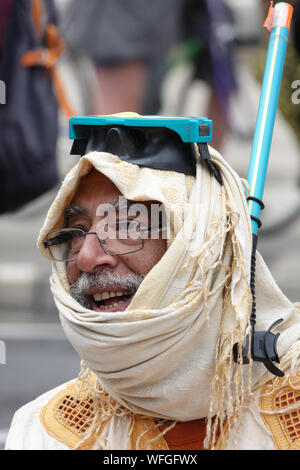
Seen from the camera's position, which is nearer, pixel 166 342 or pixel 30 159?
pixel 166 342

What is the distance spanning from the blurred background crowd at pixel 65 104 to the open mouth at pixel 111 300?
2.08 metres

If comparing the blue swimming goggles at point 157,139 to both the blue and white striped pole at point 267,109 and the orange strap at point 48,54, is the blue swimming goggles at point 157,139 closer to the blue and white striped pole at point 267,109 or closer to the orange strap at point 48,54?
the blue and white striped pole at point 267,109

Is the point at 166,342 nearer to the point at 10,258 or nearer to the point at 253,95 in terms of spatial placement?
the point at 10,258

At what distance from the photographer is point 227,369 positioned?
2371mm

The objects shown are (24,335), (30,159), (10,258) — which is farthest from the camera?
(10,258)

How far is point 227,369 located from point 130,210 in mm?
472

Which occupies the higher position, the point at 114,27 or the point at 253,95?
the point at 114,27

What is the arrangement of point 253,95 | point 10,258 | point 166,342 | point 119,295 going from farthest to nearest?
point 253,95, point 10,258, point 119,295, point 166,342

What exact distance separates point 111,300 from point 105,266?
9cm

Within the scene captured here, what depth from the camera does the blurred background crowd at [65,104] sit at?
504 centimetres

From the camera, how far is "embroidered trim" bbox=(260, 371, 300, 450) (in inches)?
96.7

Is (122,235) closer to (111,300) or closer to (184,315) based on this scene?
(111,300)

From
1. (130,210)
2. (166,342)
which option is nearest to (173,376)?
(166,342)

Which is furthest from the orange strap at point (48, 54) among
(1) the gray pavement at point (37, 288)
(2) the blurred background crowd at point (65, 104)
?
(1) the gray pavement at point (37, 288)
